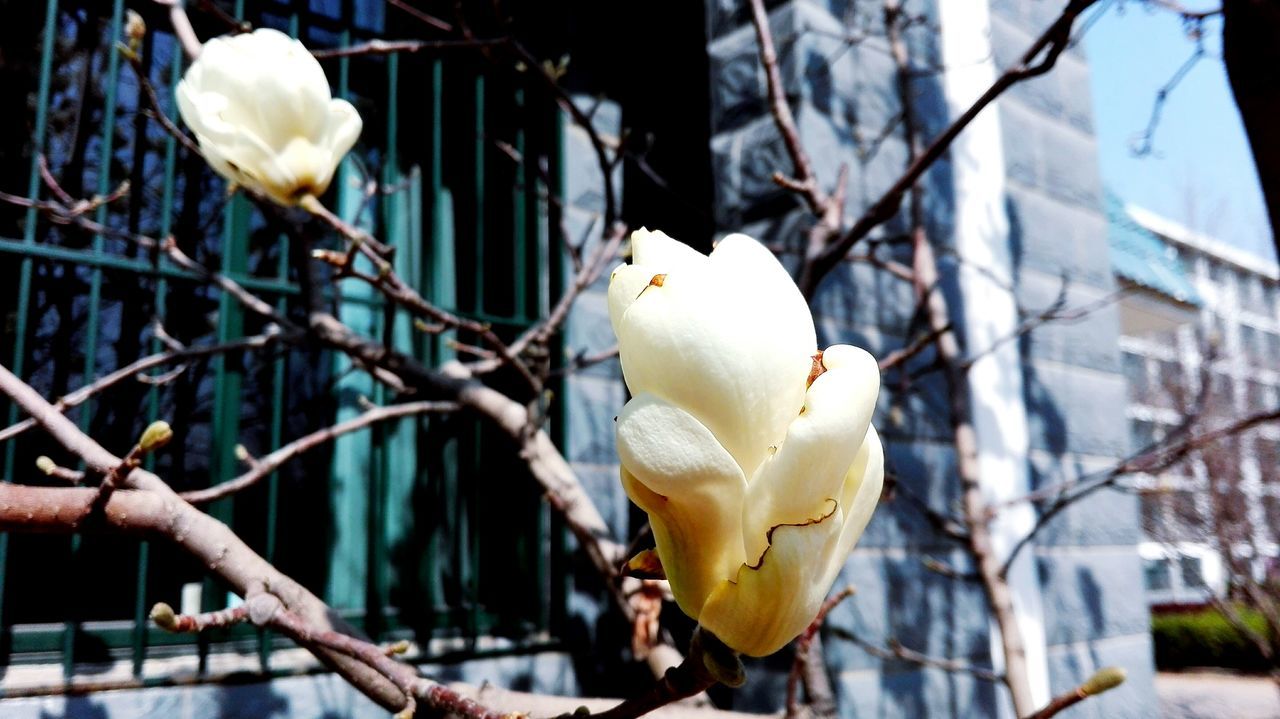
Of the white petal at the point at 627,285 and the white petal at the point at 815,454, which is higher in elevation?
the white petal at the point at 627,285

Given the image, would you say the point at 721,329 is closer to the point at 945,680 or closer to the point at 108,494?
the point at 108,494

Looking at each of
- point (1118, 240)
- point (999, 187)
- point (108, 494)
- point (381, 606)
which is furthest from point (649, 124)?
point (1118, 240)

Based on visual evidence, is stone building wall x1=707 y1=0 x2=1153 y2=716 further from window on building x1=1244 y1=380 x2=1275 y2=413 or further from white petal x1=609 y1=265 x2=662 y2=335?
window on building x1=1244 y1=380 x2=1275 y2=413

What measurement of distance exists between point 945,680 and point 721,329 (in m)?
2.26

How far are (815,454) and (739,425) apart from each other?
1.4 inches

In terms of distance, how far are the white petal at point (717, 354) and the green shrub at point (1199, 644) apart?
456 inches

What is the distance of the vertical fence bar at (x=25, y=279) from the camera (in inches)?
67.9

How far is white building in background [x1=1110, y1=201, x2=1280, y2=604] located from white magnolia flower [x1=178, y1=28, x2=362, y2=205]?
5.97 ft

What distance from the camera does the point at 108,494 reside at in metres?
0.59

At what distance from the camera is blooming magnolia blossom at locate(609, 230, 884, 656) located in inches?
15.0

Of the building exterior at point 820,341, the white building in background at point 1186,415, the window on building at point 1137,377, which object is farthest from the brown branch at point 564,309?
the window on building at point 1137,377

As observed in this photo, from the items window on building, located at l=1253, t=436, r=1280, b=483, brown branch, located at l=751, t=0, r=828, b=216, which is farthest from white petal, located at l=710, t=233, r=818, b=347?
window on building, located at l=1253, t=436, r=1280, b=483

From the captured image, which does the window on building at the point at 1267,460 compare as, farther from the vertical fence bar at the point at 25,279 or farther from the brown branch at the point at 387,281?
the vertical fence bar at the point at 25,279

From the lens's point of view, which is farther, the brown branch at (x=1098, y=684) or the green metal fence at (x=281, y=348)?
the green metal fence at (x=281, y=348)
